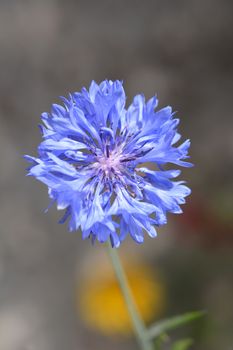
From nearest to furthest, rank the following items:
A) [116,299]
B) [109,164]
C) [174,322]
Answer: [109,164]
[174,322]
[116,299]

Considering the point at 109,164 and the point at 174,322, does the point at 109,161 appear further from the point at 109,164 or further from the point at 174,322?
the point at 174,322

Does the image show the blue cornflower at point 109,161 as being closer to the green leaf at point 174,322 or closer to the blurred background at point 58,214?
the green leaf at point 174,322

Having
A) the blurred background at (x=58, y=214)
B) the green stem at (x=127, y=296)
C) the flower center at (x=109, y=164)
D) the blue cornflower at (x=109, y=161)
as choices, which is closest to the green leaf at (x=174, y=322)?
the green stem at (x=127, y=296)

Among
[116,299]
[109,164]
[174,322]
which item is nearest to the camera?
[109,164]

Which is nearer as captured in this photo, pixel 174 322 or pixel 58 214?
pixel 174 322

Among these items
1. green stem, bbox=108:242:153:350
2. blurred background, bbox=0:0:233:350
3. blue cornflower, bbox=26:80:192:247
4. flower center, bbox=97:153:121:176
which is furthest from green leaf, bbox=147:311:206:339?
blurred background, bbox=0:0:233:350

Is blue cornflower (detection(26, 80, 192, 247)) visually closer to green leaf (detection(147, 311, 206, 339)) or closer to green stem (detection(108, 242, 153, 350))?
green stem (detection(108, 242, 153, 350))

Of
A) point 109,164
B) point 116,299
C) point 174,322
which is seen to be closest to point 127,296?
point 174,322
